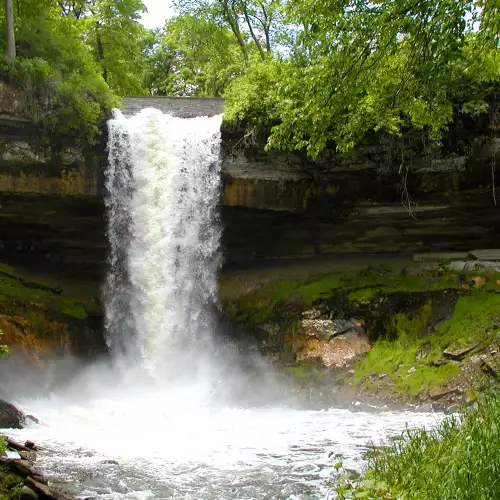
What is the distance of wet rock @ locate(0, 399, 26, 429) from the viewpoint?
973 centimetres

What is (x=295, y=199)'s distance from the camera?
1528 cm

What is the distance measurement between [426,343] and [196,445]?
6.30 metres

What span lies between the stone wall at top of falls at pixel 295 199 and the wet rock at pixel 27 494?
31.2ft

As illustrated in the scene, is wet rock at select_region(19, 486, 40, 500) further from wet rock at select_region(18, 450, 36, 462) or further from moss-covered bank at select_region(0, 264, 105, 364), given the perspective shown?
moss-covered bank at select_region(0, 264, 105, 364)

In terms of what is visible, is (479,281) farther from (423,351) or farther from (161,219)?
(161,219)

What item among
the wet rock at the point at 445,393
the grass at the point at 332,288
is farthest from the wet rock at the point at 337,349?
the wet rock at the point at 445,393

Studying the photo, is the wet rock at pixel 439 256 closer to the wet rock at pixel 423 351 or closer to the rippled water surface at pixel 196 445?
the wet rock at pixel 423 351

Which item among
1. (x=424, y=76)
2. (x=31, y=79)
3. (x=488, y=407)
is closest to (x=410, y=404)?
(x=488, y=407)

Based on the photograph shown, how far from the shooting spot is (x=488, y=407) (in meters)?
5.93

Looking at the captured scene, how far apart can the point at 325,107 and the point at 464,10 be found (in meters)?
2.40

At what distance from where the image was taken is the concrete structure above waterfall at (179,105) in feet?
55.7

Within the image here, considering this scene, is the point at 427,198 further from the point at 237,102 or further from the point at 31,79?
the point at 31,79

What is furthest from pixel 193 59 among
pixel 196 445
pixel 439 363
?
pixel 196 445

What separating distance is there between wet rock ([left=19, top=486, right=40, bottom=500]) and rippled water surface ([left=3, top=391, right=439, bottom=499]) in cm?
79
